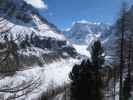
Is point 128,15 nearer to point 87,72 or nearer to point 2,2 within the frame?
point 87,72

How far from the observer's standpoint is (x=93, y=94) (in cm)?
2189

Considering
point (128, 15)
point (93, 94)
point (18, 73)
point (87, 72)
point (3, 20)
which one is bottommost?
point (93, 94)

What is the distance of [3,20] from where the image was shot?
470 centimetres

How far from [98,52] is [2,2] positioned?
786 inches

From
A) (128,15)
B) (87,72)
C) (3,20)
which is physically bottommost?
(87,72)

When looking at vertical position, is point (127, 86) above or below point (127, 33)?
below

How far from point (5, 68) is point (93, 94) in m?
17.9

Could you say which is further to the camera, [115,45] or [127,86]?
[127,86]

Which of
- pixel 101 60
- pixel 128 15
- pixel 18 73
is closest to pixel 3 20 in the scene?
pixel 18 73

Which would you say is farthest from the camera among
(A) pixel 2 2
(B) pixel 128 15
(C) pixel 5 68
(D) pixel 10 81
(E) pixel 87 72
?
(E) pixel 87 72

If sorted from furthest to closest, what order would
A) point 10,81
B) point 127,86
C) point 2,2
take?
point 127,86 → point 10,81 → point 2,2

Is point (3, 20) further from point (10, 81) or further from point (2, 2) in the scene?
point (10, 81)

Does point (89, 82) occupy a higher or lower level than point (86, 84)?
higher

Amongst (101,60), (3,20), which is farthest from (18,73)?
(101,60)
